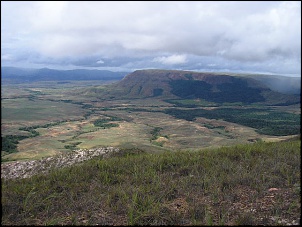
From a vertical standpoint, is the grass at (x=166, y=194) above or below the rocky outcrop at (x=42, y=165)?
above

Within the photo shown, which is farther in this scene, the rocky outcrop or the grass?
the rocky outcrop

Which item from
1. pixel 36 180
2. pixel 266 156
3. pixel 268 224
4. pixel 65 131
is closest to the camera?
pixel 268 224

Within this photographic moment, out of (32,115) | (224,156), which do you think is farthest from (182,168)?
(32,115)

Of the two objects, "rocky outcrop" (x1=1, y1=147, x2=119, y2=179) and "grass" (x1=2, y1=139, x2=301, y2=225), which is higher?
"grass" (x1=2, y1=139, x2=301, y2=225)

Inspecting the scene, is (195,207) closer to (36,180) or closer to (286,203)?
(286,203)

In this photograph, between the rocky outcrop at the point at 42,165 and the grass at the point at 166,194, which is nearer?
the grass at the point at 166,194

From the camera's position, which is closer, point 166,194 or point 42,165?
point 166,194

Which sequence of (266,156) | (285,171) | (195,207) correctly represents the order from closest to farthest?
(195,207), (285,171), (266,156)

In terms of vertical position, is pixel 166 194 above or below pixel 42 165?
above
